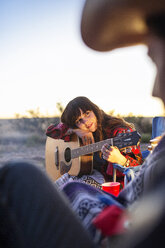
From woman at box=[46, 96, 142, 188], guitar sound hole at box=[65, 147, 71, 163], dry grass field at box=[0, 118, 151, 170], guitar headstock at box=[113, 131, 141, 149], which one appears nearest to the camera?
guitar headstock at box=[113, 131, 141, 149]

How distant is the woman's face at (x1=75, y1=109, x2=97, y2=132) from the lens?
2.86 metres

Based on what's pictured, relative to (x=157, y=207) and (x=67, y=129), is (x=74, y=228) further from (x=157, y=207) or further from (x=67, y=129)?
(x=67, y=129)

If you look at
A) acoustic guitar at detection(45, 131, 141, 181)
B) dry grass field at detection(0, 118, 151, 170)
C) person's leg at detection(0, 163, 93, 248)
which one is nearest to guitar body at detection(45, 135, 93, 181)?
acoustic guitar at detection(45, 131, 141, 181)

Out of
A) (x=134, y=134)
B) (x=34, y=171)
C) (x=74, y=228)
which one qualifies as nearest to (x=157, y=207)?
(x=74, y=228)

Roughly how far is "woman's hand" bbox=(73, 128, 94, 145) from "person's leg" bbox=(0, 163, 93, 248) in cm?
219

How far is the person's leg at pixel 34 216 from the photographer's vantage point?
0.74 meters

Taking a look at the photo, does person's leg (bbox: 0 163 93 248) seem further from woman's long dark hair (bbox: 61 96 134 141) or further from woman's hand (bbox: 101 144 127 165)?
woman's long dark hair (bbox: 61 96 134 141)

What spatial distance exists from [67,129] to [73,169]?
0.45m

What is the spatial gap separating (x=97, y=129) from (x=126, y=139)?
0.46 meters

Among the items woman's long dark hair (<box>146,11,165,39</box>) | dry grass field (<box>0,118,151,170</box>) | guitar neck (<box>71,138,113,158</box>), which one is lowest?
dry grass field (<box>0,118,151,170</box>)

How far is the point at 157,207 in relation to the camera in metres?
0.56

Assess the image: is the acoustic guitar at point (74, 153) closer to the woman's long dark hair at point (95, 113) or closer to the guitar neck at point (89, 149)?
the guitar neck at point (89, 149)

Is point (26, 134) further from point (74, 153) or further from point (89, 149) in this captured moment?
point (89, 149)

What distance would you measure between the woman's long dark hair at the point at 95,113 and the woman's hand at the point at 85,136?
0.08 m
